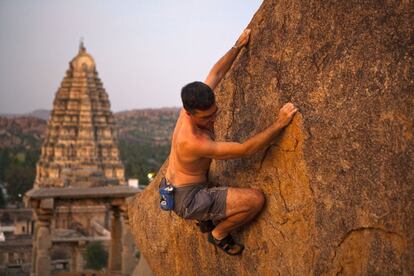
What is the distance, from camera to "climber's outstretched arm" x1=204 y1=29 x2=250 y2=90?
4586 millimetres

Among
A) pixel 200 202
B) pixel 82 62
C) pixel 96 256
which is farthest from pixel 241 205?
pixel 82 62

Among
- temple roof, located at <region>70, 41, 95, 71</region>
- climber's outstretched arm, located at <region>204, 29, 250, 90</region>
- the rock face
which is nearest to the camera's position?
the rock face

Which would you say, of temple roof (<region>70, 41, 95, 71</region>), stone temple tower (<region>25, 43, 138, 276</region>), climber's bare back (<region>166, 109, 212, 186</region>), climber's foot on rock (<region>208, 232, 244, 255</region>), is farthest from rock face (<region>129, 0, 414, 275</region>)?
temple roof (<region>70, 41, 95, 71</region>)

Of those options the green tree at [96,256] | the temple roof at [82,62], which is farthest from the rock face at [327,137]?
the temple roof at [82,62]

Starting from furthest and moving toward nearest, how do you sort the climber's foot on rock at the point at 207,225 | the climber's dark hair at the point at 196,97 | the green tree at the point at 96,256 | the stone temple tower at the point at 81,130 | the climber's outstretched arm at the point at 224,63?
the stone temple tower at the point at 81,130 → the green tree at the point at 96,256 → the climber's outstretched arm at the point at 224,63 → the climber's foot on rock at the point at 207,225 → the climber's dark hair at the point at 196,97

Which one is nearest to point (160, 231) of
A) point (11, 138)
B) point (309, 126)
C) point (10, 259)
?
point (309, 126)

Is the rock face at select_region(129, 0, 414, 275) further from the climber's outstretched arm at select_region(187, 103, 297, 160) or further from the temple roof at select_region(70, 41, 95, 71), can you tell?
the temple roof at select_region(70, 41, 95, 71)

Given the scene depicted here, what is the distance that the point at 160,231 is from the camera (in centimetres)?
545

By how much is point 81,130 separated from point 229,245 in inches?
1545

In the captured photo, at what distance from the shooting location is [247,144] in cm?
397

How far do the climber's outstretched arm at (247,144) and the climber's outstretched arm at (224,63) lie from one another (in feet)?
2.13

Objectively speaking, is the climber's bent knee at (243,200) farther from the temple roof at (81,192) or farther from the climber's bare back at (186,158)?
the temple roof at (81,192)

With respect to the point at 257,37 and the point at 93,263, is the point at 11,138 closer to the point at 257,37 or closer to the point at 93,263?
the point at 93,263

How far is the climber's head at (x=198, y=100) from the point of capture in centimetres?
393
